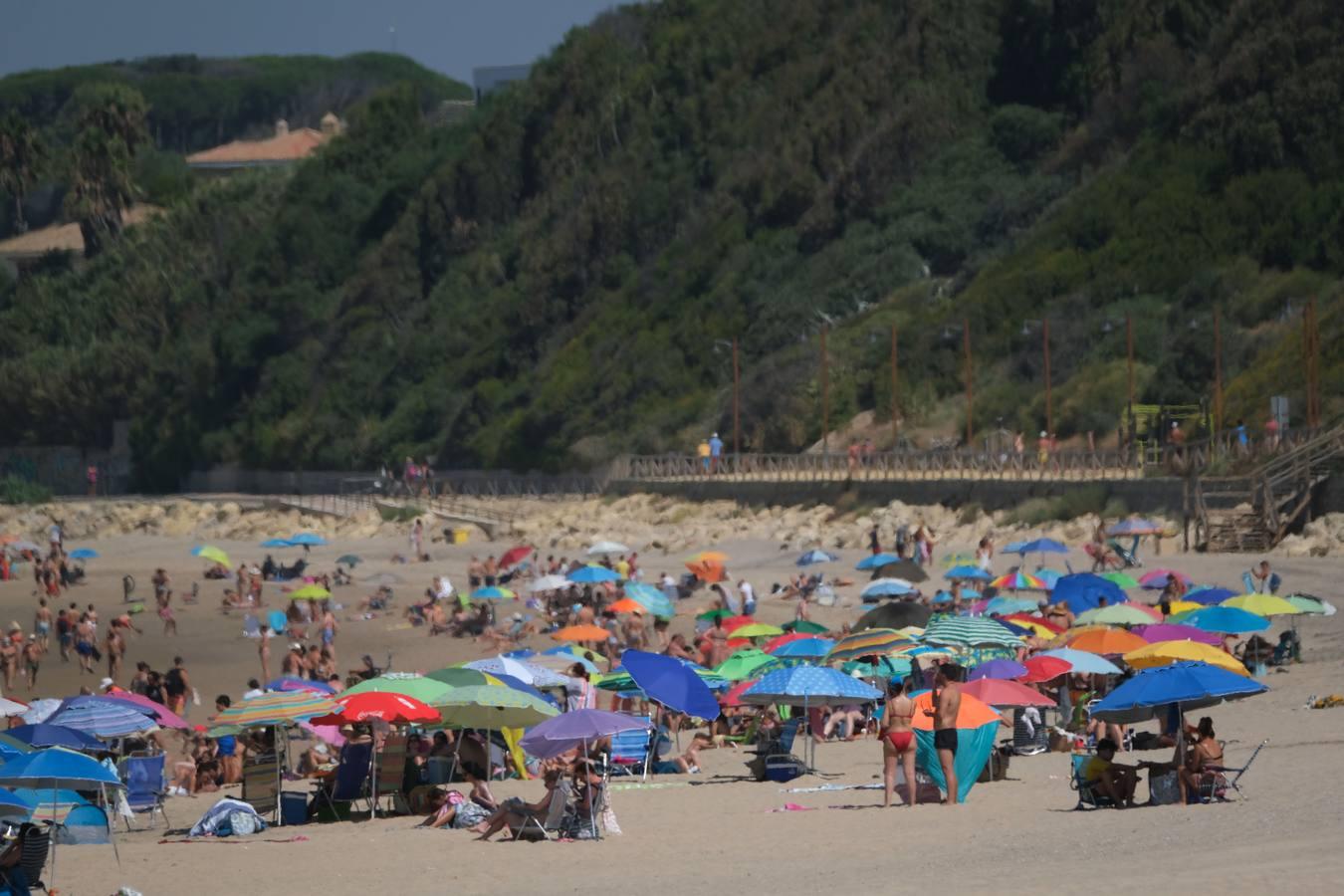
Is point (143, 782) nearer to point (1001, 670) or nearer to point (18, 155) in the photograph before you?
point (1001, 670)

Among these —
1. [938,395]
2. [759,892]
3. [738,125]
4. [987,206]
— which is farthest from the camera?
[738,125]

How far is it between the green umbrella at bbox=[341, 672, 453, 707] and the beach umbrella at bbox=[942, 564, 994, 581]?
12307 mm

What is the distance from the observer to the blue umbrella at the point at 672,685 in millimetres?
13938

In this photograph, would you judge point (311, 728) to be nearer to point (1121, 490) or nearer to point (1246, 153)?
point (1121, 490)

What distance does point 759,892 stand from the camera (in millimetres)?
9922

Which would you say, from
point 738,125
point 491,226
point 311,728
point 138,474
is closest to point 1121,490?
point 311,728

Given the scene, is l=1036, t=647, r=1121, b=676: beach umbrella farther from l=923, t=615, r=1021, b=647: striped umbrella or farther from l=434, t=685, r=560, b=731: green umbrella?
l=434, t=685, r=560, b=731: green umbrella

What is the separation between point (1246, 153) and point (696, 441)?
51.2ft

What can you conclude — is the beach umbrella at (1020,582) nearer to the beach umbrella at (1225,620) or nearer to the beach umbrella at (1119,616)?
the beach umbrella at (1119,616)

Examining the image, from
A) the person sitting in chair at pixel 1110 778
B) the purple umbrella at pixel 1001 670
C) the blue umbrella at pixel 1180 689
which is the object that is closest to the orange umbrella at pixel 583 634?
the purple umbrella at pixel 1001 670

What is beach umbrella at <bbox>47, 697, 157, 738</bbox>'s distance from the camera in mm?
14641

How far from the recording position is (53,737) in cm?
1377

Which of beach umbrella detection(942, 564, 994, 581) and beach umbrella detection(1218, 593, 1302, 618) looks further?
beach umbrella detection(942, 564, 994, 581)

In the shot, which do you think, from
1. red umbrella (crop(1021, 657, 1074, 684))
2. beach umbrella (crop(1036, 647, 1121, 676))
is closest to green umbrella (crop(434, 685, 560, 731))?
red umbrella (crop(1021, 657, 1074, 684))
